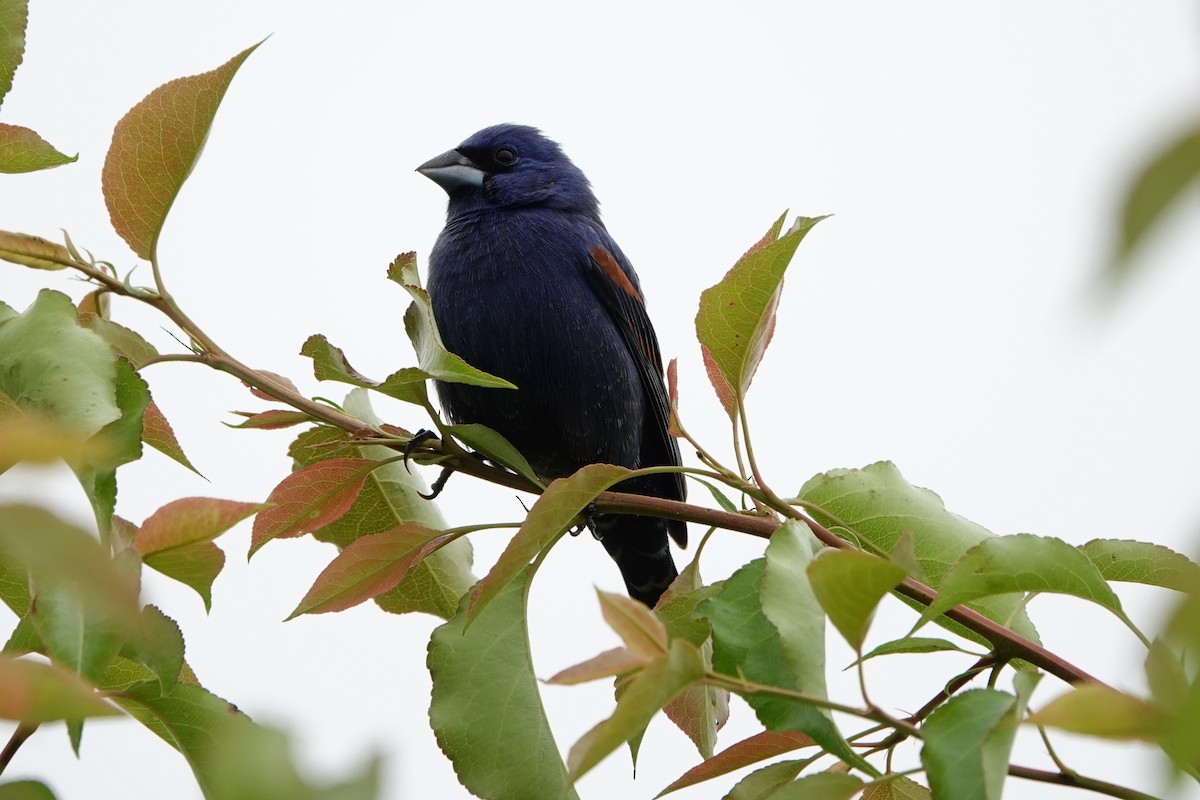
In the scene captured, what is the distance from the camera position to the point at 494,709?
2.10 metres

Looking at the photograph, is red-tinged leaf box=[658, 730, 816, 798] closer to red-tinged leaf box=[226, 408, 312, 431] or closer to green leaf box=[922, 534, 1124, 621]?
green leaf box=[922, 534, 1124, 621]

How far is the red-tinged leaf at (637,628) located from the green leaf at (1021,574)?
452 mm

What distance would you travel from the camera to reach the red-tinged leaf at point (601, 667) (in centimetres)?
128

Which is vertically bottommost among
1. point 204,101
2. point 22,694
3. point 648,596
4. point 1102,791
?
point 648,596

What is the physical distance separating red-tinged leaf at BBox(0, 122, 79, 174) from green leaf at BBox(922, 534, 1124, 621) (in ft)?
5.27

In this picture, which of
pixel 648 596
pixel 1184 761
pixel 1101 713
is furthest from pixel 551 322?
pixel 1184 761

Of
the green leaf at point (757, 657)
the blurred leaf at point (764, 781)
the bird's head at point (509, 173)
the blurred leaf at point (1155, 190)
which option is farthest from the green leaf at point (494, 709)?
the bird's head at point (509, 173)

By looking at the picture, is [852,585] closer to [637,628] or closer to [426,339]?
[637,628]

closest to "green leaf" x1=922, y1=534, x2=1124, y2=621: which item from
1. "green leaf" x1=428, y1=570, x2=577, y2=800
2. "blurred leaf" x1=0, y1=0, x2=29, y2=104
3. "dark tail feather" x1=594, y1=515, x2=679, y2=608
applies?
"green leaf" x1=428, y1=570, x2=577, y2=800

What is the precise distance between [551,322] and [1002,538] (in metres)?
2.91

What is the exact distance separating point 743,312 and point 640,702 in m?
1.03

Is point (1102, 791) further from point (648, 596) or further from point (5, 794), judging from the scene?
point (648, 596)

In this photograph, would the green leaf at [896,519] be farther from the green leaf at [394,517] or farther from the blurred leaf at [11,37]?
the blurred leaf at [11,37]

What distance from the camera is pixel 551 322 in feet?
14.6
